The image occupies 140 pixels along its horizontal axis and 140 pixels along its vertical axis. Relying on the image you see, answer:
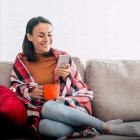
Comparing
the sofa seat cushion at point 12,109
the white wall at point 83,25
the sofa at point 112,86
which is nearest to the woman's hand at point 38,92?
the sofa seat cushion at point 12,109

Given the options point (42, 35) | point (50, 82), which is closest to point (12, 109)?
point (50, 82)

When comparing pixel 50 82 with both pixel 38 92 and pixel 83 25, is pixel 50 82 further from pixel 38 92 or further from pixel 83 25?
pixel 83 25

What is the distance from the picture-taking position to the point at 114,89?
1864mm

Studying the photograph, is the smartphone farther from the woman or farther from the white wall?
the white wall

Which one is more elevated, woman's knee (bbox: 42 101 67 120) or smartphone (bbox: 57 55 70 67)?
smartphone (bbox: 57 55 70 67)

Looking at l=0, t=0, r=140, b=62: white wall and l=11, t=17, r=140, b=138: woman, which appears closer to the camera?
l=11, t=17, r=140, b=138: woman

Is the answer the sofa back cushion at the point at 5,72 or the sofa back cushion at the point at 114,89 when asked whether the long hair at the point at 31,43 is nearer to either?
the sofa back cushion at the point at 5,72

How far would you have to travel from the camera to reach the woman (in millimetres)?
1460

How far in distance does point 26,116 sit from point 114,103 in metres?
Answer: 0.56

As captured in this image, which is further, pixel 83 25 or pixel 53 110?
pixel 83 25

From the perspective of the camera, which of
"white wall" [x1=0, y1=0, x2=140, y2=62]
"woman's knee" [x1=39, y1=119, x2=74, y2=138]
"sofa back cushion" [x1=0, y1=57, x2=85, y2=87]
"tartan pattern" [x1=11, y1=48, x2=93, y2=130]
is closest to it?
"woman's knee" [x1=39, y1=119, x2=74, y2=138]

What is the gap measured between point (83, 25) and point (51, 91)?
88cm

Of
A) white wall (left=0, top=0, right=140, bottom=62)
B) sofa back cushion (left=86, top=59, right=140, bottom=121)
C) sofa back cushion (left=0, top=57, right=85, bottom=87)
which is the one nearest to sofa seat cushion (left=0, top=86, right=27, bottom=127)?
sofa back cushion (left=0, top=57, right=85, bottom=87)

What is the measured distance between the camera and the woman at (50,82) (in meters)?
1.46
